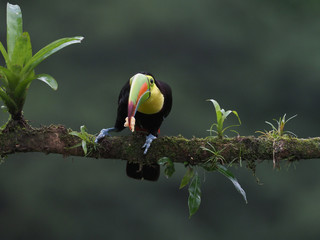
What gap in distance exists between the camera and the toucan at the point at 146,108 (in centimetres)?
235

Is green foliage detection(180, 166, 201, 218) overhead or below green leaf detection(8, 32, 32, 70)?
below

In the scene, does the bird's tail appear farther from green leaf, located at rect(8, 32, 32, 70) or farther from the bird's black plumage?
green leaf, located at rect(8, 32, 32, 70)

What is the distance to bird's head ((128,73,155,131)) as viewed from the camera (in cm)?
218

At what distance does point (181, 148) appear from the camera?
222 cm

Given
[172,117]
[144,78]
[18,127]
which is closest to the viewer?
[18,127]

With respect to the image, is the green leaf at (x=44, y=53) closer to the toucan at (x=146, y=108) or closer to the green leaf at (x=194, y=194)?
the toucan at (x=146, y=108)

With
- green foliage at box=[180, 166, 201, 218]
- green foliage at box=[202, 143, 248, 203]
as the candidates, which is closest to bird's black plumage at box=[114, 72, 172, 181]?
green foliage at box=[180, 166, 201, 218]

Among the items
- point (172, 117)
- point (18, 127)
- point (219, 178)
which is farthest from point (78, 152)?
point (219, 178)

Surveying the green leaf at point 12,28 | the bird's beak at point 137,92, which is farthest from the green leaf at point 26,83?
the bird's beak at point 137,92

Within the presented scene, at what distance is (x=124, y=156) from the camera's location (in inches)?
88.0

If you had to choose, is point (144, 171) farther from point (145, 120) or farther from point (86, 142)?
point (86, 142)

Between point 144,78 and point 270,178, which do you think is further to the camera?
point 270,178

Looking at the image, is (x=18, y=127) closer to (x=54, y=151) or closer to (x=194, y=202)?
(x=54, y=151)

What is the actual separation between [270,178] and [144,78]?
4.89 m
